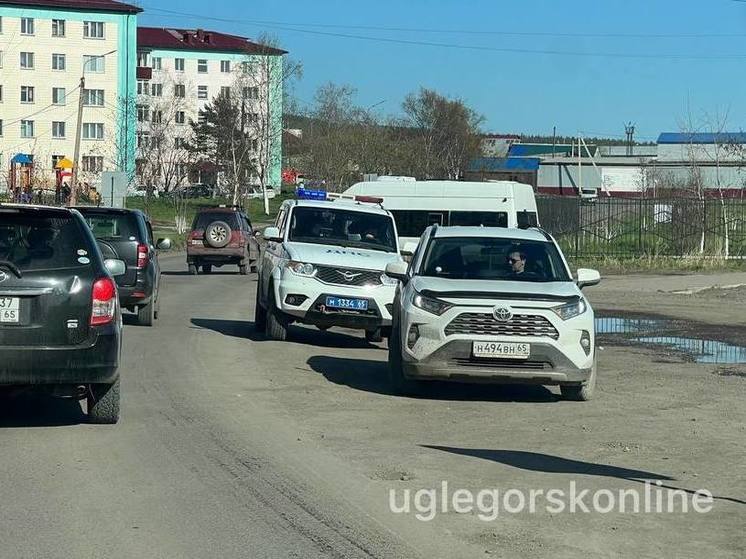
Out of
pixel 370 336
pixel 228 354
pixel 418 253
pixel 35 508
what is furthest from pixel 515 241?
pixel 35 508

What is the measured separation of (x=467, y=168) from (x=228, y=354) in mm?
68130

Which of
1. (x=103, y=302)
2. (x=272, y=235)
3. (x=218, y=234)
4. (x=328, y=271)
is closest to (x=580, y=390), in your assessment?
(x=103, y=302)

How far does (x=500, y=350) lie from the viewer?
1144cm

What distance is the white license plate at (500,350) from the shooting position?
11414mm

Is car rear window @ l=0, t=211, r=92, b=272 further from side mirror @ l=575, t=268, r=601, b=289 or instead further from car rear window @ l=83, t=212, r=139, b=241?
car rear window @ l=83, t=212, r=139, b=241

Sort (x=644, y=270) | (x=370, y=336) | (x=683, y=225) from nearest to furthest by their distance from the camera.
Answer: (x=370, y=336) < (x=644, y=270) < (x=683, y=225)

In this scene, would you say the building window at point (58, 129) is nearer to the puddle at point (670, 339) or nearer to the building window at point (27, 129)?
the building window at point (27, 129)

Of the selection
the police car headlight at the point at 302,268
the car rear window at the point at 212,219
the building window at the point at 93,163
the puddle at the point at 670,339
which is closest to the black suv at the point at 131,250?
the police car headlight at the point at 302,268

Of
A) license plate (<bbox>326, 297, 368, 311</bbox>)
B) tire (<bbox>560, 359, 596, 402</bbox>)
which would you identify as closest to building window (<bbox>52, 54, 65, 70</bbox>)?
license plate (<bbox>326, 297, 368, 311</bbox>)

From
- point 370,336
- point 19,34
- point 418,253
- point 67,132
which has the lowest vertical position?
point 370,336

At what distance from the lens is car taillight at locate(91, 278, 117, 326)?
9312 mm

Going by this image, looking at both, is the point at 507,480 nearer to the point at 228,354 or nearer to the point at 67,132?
the point at 228,354

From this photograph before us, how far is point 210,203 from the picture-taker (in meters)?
93.5

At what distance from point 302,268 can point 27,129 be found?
277 feet
